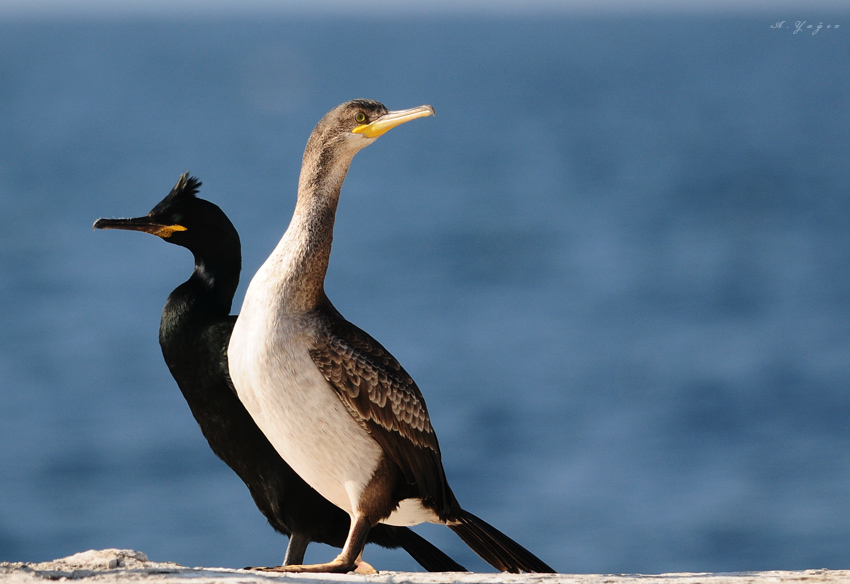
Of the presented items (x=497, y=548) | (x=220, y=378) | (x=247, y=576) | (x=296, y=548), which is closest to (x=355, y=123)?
(x=220, y=378)

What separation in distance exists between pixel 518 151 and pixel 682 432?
37108 mm

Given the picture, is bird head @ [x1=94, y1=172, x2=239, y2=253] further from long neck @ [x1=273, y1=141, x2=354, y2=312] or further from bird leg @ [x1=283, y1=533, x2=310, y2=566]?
bird leg @ [x1=283, y1=533, x2=310, y2=566]

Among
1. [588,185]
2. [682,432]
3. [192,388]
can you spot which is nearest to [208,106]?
[588,185]

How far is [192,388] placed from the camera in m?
7.40

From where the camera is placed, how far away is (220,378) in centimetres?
733

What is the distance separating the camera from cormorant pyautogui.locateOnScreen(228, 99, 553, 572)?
6.24m

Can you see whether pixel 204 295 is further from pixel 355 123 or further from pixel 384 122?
pixel 384 122

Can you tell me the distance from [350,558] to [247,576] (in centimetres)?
62

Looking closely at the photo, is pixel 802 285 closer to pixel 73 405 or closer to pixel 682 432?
pixel 682 432

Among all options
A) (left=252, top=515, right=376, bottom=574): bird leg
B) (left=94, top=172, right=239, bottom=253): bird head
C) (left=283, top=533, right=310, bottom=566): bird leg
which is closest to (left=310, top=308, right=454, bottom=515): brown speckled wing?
(left=252, top=515, right=376, bottom=574): bird leg

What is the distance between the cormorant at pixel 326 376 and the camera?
6238 millimetres

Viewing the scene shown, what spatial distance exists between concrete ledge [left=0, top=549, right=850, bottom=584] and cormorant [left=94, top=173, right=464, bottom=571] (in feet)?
3.09

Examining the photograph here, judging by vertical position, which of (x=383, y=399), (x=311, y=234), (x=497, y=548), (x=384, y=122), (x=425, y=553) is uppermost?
(x=384, y=122)

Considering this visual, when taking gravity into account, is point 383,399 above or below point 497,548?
above
